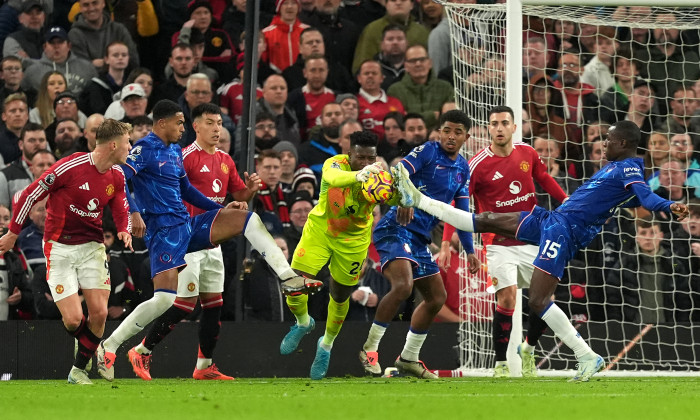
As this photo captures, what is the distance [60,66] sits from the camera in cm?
1282

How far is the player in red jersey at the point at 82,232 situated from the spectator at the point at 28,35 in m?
5.04

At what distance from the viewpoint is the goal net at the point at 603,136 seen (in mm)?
11312

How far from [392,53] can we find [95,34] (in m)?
3.93

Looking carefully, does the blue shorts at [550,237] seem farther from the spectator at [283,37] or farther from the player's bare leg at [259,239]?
the spectator at [283,37]

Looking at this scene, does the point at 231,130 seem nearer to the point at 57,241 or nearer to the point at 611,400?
the point at 57,241

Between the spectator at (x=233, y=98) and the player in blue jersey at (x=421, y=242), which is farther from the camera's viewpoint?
the spectator at (x=233, y=98)

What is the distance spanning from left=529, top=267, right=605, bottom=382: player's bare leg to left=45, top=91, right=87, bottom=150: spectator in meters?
6.46

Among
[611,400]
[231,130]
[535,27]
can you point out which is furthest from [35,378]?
[535,27]

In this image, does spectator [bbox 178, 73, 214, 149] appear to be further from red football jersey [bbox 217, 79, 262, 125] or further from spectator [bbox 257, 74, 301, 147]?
spectator [bbox 257, 74, 301, 147]

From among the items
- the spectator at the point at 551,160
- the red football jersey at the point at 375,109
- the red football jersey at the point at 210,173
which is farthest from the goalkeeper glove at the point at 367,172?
the red football jersey at the point at 375,109

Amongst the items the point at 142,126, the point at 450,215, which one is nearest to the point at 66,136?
the point at 142,126

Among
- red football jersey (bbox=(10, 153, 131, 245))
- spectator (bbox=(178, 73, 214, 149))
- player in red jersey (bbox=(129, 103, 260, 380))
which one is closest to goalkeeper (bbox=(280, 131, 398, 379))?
player in red jersey (bbox=(129, 103, 260, 380))

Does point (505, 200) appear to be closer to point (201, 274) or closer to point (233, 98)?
point (201, 274)

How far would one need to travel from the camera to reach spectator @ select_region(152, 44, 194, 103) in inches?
505
